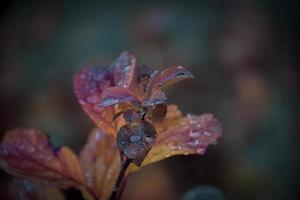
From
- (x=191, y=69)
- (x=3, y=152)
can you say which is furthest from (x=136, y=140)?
(x=191, y=69)

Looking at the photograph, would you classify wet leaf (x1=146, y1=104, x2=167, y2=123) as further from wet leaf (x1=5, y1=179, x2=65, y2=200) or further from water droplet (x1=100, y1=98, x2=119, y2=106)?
wet leaf (x1=5, y1=179, x2=65, y2=200)

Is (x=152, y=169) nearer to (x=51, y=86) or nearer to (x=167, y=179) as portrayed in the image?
(x=167, y=179)

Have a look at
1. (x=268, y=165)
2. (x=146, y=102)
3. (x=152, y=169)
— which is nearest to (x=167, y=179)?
(x=152, y=169)

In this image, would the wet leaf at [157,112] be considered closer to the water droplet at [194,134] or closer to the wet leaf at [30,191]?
the water droplet at [194,134]

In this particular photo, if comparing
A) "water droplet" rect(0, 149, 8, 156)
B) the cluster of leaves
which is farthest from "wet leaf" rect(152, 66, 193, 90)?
"water droplet" rect(0, 149, 8, 156)

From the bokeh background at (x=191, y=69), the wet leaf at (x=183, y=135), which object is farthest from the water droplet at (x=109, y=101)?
the bokeh background at (x=191, y=69)

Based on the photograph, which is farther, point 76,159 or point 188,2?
point 188,2
